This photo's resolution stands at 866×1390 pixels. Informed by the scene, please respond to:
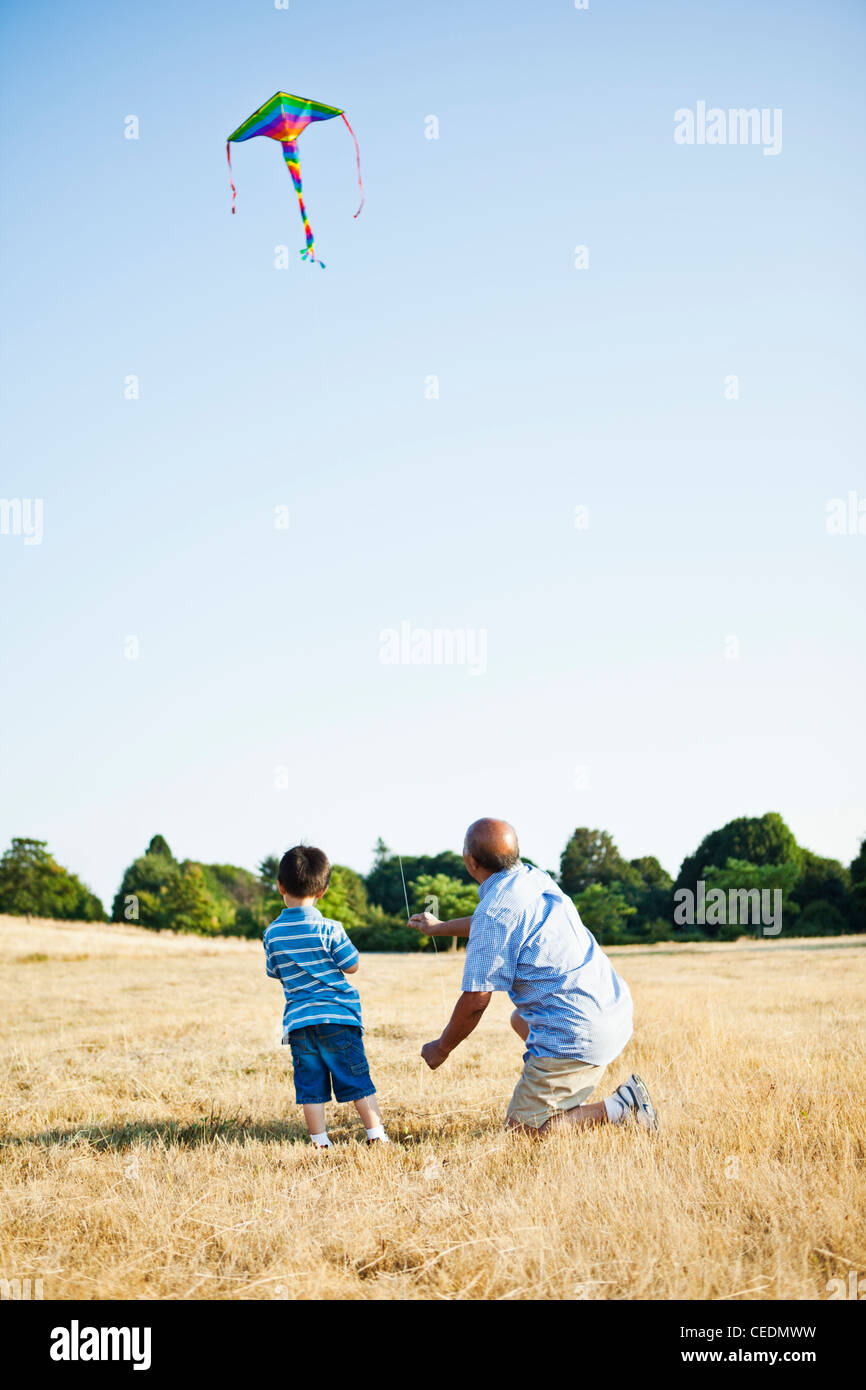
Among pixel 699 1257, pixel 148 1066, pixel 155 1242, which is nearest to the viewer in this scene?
pixel 699 1257

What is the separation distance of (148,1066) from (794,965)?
17.1m

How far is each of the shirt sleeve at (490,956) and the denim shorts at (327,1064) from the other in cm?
103

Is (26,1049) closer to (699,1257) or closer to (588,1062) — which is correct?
(588,1062)

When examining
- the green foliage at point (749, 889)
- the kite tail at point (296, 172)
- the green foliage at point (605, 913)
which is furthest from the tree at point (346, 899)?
the kite tail at point (296, 172)

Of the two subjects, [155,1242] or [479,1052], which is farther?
[479,1052]

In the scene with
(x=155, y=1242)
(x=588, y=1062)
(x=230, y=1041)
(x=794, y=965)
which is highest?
(x=588, y=1062)

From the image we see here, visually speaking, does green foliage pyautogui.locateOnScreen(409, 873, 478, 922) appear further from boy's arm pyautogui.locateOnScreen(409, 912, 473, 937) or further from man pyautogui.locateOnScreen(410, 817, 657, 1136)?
man pyautogui.locateOnScreen(410, 817, 657, 1136)

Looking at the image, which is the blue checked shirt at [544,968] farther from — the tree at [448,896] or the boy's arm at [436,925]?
the tree at [448,896]

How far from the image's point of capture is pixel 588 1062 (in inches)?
184

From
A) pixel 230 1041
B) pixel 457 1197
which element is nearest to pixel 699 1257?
pixel 457 1197

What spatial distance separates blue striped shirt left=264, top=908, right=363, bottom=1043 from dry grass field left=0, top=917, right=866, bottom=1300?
71cm

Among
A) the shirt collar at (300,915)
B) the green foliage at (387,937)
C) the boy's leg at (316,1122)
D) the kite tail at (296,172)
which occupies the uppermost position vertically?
the kite tail at (296,172)

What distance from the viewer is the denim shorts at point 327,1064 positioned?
16.6 ft
